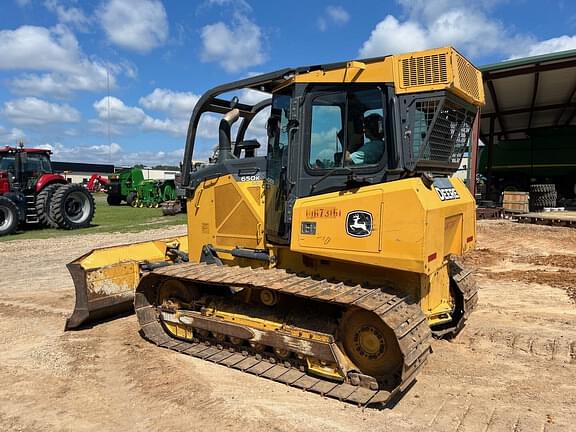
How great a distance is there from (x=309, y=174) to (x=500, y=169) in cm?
2417

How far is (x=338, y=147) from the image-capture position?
4.91 metres

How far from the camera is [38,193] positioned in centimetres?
1770

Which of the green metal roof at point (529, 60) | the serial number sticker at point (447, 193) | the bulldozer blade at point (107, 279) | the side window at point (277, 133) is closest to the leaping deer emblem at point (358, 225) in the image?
the serial number sticker at point (447, 193)

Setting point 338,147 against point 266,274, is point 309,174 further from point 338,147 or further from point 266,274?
point 266,274

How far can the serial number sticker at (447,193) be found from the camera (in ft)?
15.8

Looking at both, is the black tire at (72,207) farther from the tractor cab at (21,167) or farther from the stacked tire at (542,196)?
the stacked tire at (542,196)

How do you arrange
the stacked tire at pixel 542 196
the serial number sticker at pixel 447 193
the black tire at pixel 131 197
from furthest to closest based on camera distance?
the black tire at pixel 131 197
the stacked tire at pixel 542 196
the serial number sticker at pixel 447 193

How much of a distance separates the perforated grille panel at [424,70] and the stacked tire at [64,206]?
15.7 m

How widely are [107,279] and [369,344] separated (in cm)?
377

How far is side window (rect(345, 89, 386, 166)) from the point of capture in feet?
15.4

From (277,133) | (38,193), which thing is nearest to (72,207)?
(38,193)

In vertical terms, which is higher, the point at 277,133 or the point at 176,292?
the point at 277,133

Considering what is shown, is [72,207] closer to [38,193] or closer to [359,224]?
[38,193]

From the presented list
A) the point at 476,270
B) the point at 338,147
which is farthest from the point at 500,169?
the point at 338,147
